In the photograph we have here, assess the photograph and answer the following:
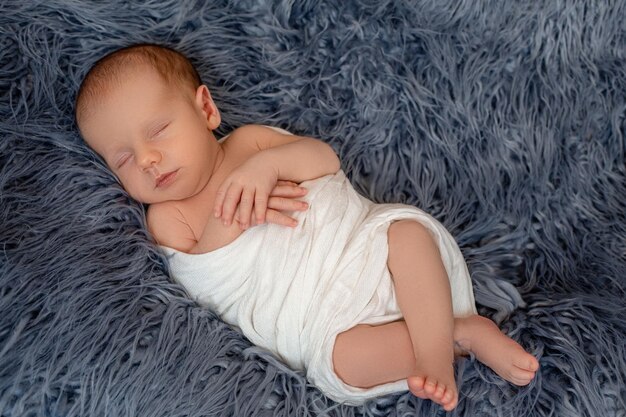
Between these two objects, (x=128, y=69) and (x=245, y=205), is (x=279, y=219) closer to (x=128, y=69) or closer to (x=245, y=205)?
(x=245, y=205)

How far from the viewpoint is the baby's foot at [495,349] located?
108 centimetres

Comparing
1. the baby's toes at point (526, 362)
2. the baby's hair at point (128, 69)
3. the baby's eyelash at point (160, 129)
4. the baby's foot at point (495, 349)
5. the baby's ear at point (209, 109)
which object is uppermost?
the baby's hair at point (128, 69)

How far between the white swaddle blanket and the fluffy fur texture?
4cm

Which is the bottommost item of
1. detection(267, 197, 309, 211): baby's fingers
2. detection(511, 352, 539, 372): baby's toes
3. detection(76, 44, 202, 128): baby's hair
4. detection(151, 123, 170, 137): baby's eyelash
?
detection(511, 352, 539, 372): baby's toes

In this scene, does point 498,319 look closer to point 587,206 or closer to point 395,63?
point 587,206

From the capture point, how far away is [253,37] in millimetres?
1478

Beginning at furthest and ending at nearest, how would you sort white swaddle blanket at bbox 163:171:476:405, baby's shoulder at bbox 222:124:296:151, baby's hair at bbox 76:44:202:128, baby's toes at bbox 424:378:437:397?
1. baby's shoulder at bbox 222:124:296:151
2. baby's hair at bbox 76:44:202:128
3. white swaddle blanket at bbox 163:171:476:405
4. baby's toes at bbox 424:378:437:397

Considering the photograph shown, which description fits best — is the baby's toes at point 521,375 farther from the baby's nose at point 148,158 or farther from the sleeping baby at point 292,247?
the baby's nose at point 148,158

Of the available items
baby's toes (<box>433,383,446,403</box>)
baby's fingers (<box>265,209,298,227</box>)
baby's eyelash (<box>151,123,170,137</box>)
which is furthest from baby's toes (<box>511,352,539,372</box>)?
baby's eyelash (<box>151,123,170,137</box>)

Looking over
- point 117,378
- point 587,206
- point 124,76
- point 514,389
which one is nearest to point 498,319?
point 514,389

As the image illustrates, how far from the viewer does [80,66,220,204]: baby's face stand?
1.22 m

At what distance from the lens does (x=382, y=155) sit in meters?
1.46

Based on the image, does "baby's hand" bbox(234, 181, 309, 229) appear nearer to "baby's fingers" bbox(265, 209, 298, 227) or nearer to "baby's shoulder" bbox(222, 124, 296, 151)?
"baby's fingers" bbox(265, 209, 298, 227)

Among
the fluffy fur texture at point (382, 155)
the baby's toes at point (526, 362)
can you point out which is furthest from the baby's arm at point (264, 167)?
the baby's toes at point (526, 362)
